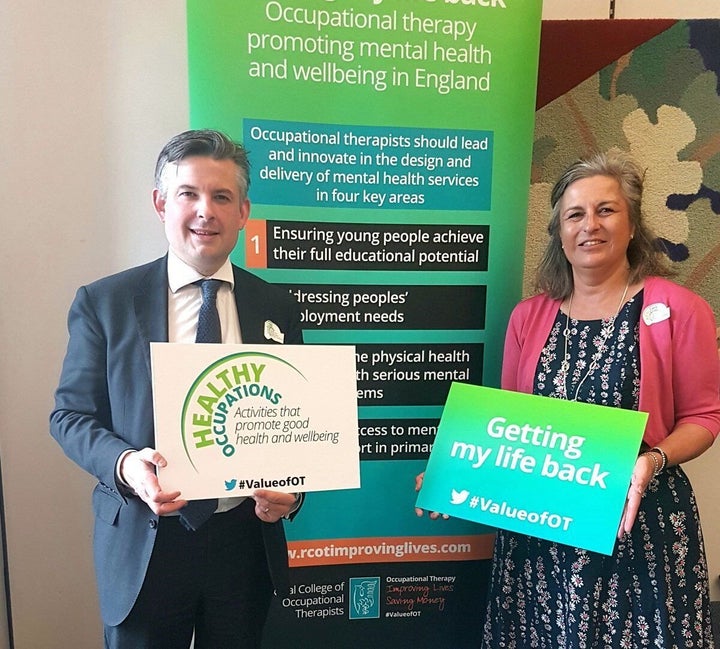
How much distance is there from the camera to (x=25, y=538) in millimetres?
2164

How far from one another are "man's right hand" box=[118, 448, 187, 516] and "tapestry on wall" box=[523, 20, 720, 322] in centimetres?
150

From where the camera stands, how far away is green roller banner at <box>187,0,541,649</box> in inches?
66.9

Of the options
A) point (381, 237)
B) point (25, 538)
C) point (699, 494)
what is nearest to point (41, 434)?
point (25, 538)

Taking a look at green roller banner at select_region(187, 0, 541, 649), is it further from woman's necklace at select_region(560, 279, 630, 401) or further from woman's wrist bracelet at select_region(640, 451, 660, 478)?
woman's wrist bracelet at select_region(640, 451, 660, 478)

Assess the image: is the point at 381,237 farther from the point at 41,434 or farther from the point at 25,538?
the point at 25,538

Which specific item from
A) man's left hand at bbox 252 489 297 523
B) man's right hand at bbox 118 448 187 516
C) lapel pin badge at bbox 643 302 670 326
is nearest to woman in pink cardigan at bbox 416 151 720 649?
lapel pin badge at bbox 643 302 670 326

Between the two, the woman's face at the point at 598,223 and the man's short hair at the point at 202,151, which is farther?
the woman's face at the point at 598,223

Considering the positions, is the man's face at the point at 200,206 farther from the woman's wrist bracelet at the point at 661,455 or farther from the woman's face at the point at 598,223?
the woman's wrist bracelet at the point at 661,455

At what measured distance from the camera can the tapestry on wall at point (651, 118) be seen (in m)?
2.06

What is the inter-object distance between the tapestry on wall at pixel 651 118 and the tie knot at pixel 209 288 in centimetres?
128

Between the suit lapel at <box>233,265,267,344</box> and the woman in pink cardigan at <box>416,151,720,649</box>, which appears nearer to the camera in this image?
the suit lapel at <box>233,265,267,344</box>

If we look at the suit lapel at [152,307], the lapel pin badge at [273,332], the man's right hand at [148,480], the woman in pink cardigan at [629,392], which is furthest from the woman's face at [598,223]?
the man's right hand at [148,480]

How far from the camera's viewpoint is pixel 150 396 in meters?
1.30

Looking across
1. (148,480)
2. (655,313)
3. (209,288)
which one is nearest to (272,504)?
(148,480)
